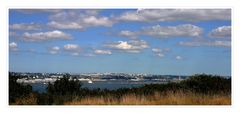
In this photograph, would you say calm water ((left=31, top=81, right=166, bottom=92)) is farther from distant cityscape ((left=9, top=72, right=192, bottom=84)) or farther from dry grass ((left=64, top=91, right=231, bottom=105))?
dry grass ((left=64, top=91, right=231, bottom=105))

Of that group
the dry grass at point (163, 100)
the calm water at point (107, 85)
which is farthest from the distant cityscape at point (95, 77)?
the dry grass at point (163, 100)

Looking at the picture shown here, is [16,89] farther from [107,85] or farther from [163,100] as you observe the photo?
[163,100]

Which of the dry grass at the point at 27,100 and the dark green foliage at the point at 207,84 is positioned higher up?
the dark green foliage at the point at 207,84

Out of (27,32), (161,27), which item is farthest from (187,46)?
(27,32)

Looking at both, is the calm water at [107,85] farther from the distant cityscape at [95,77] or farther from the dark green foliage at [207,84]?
the dark green foliage at [207,84]

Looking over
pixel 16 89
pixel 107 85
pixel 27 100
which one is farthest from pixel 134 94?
pixel 16 89

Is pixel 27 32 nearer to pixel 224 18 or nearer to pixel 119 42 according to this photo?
pixel 119 42

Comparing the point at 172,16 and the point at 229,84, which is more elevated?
the point at 172,16

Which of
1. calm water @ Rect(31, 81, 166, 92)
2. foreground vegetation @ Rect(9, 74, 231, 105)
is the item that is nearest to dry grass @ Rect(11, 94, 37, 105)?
foreground vegetation @ Rect(9, 74, 231, 105)
